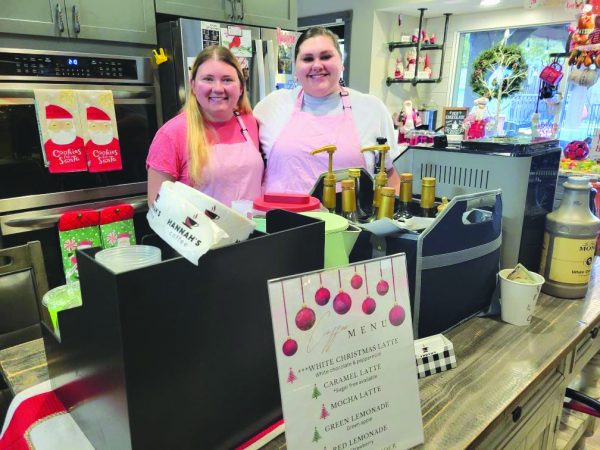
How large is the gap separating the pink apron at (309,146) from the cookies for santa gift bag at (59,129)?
3.55 feet

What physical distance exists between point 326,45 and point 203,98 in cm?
46

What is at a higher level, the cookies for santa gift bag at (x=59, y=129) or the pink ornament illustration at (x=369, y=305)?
the cookies for santa gift bag at (x=59, y=129)

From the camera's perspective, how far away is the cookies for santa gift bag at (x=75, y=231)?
7.06ft

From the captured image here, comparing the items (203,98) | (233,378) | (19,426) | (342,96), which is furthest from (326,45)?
(19,426)

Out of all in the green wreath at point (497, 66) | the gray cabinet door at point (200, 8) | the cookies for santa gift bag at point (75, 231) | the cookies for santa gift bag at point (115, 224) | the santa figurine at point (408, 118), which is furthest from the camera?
the santa figurine at point (408, 118)

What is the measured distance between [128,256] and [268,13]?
2.64 meters

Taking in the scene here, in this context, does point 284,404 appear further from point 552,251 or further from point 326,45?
point 326,45

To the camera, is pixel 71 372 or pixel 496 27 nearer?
pixel 71 372

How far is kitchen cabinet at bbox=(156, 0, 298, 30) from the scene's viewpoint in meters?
2.47

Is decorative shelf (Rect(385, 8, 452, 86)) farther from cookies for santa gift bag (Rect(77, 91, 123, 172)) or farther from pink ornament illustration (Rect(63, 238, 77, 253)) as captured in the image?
pink ornament illustration (Rect(63, 238, 77, 253))

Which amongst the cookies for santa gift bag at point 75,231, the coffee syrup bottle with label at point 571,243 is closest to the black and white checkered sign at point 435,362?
the coffee syrup bottle with label at point 571,243

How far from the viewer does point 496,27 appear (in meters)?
3.86

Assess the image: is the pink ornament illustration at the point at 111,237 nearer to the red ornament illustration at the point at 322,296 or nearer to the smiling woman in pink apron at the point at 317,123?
the smiling woman in pink apron at the point at 317,123

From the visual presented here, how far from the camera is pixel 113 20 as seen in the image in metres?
2.24
